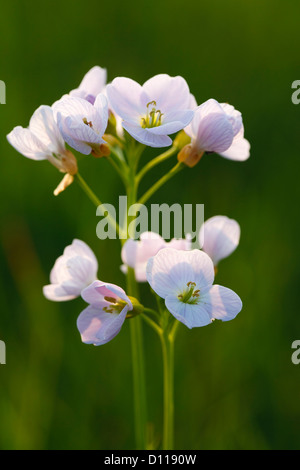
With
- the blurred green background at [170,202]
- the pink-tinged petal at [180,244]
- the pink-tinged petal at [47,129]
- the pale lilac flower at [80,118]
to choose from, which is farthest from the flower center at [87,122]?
the blurred green background at [170,202]

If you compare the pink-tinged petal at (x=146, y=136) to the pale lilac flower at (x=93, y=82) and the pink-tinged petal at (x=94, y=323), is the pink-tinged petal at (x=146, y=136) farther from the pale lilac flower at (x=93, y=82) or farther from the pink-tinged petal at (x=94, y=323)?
the pink-tinged petal at (x=94, y=323)

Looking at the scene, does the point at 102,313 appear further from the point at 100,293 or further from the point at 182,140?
the point at 182,140

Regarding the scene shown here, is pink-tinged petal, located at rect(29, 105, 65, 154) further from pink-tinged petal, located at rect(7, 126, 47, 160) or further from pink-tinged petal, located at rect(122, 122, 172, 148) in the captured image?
pink-tinged petal, located at rect(122, 122, 172, 148)

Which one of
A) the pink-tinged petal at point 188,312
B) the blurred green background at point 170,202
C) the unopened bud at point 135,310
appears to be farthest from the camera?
the blurred green background at point 170,202

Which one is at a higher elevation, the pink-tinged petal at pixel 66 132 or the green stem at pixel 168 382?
the pink-tinged petal at pixel 66 132

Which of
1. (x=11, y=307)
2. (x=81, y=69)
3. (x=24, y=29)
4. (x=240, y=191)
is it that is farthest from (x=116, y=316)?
(x=24, y=29)

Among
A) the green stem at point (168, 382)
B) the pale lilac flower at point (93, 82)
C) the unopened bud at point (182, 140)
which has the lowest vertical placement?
the green stem at point (168, 382)

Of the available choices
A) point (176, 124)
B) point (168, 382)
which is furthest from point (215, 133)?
point (168, 382)

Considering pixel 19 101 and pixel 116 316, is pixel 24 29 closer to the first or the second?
pixel 19 101
